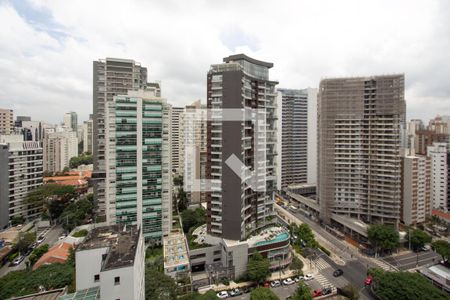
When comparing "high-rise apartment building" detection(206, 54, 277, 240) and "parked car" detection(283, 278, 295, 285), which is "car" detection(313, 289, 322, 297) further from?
"high-rise apartment building" detection(206, 54, 277, 240)

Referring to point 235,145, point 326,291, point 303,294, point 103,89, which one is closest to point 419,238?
point 326,291

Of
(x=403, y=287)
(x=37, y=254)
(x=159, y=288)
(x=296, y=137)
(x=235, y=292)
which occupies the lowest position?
(x=235, y=292)

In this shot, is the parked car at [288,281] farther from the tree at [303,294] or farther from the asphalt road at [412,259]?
the asphalt road at [412,259]

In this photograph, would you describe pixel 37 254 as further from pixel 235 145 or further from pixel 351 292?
pixel 351 292

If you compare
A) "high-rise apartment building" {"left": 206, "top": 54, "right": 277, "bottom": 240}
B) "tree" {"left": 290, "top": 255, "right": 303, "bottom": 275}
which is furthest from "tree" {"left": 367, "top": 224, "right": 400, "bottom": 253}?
"high-rise apartment building" {"left": 206, "top": 54, "right": 277, "bottom": 240}

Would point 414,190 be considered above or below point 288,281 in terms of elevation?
above

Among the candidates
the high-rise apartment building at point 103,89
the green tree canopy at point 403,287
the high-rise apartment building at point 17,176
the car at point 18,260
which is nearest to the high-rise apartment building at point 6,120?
the high-rise apartment building at point 17,176

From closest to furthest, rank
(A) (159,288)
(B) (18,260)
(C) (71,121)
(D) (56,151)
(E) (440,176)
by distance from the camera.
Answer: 1. (A) (159,288)
2. (B) (18,260)
3. (E) (440,176)
4. (D) (56,151)
5. (C) (71,121)
